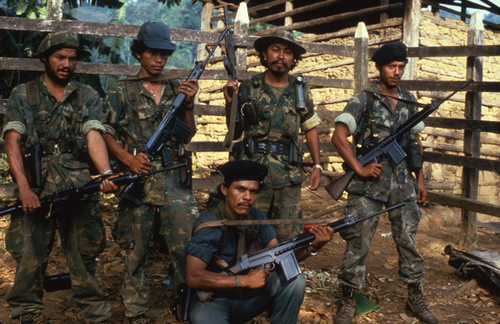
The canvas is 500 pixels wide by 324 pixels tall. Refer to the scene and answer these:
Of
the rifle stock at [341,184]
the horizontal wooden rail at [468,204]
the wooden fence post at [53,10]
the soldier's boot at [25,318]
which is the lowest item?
the soldier's boot at [25,318]

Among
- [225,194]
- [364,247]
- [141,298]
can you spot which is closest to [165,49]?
[225,194]

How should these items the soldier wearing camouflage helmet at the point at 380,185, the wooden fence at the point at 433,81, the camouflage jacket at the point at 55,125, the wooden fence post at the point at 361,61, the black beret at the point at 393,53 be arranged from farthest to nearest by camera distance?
the wooden fence post at the point at 361,61, the wooden fence at the point at 433,81, the soldier wearing camouflage helmet at the point at 380,185, the black beret at the point at 393,53, the camouflage jacket at the point at 55,125

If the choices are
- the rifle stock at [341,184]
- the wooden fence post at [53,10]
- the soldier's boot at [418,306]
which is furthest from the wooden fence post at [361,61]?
the wooden fence post at [53,10]

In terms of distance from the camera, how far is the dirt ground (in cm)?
390

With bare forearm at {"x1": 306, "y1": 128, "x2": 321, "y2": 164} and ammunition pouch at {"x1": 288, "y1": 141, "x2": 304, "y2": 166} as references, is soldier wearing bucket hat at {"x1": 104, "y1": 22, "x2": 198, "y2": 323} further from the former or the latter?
bare forearm at {"x1": 306, "y1": 128, "x2": 321, "y2": 164}

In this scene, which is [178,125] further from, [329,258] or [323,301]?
[329,258]

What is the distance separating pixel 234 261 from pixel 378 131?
5.85 ft

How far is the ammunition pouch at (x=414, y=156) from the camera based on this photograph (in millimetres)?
3945

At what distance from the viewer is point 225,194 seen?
296 cm

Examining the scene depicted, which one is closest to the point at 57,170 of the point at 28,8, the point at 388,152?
the point at 388,152

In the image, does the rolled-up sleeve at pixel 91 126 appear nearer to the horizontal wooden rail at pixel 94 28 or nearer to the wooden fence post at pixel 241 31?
the horizontal wooden rail at pixel 94 28

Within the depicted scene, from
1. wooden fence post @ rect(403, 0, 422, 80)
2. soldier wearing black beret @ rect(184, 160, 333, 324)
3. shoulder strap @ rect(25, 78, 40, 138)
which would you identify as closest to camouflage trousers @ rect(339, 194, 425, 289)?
soldier wearing black beret @ rect(184, 160, 333, 324)

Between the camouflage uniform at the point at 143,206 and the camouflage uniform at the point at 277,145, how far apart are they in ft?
2.17

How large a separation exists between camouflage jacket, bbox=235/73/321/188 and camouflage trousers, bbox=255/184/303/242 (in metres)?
0.06
